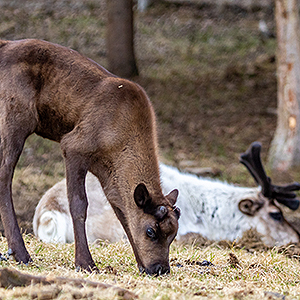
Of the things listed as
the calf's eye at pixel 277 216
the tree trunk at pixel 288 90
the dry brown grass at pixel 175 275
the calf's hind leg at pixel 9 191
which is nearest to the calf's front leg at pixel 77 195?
the dry brown grass at pixel 175 275

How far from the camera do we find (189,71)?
1727 cm

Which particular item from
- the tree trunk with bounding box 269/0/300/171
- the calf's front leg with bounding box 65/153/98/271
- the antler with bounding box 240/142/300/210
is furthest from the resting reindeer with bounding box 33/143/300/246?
the tree trunk with bounding box 269/0/300/171

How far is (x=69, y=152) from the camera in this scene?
459 centimetres

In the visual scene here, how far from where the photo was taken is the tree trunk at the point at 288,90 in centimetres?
1152

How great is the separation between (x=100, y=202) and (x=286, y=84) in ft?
21.4

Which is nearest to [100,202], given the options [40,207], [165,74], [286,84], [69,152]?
[40,207]

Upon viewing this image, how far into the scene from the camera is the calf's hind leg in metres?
4.61

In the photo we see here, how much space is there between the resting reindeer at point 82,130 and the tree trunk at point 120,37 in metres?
10.4

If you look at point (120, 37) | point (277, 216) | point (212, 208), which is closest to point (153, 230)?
point (212, 208)

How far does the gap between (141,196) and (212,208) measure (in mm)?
3606

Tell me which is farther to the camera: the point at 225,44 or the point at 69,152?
the point at 225,44

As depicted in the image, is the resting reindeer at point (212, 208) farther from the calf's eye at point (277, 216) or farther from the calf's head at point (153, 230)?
the calf's head at point (153, 230)

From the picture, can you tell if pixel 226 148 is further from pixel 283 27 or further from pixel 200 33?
pixel 200 33

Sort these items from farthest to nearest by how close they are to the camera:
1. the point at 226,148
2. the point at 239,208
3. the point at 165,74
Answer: the point at 165,74 → the point at 226,148 → the point at 239,208
